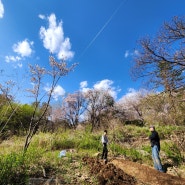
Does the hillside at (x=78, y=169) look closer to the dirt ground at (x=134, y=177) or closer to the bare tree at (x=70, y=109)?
the dirt ground at (x=134, y=177)

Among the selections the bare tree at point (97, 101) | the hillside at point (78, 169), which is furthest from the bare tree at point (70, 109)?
the hillside at point (78, 169)

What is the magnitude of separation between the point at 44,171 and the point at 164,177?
11.0 feet

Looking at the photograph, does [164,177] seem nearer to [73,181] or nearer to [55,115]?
[73,181]

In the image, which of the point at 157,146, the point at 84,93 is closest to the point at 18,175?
the point at 157,146

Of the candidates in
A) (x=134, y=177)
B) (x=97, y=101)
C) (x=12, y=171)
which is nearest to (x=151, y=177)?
(x=134, y=177)

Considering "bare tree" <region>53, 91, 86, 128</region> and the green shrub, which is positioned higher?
"bare tree" <region>53, 91, 86, 128</region>

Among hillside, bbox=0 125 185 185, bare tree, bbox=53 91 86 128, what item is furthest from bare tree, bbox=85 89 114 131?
hillside, bbox=0 125 185 185

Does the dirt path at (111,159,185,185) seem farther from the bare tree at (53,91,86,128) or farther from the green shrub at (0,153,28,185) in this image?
the bare tree at (53,91,86,128)

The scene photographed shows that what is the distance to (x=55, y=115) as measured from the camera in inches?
1487

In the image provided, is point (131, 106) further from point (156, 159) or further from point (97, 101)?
point (156, 159)

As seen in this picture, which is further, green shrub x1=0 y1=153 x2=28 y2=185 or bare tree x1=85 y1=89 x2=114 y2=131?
bare tree x1=85 y1=89 x2=114 y2=131

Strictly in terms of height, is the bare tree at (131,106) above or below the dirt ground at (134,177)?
above

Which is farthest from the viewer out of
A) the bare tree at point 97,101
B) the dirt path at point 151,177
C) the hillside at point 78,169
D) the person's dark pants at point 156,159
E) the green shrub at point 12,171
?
the bare tree at point 97,101

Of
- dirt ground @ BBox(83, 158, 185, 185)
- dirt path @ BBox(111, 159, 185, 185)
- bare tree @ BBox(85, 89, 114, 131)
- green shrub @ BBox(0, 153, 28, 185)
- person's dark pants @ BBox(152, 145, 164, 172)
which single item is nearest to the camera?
green shrub @ BBox(0, 153, 28, 185)
